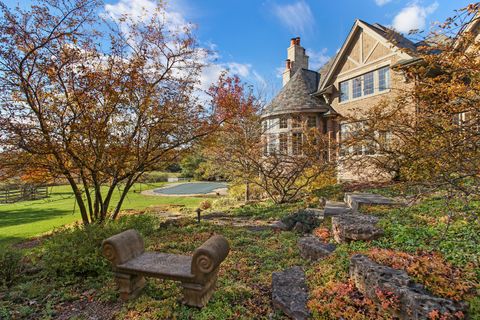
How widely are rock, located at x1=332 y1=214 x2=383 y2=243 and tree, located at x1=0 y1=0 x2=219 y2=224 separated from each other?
15.0ft

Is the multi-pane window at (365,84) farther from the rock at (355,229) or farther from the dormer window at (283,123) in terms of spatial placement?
the rock at (355,229)

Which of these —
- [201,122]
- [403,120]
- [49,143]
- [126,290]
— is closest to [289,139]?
[403,120]

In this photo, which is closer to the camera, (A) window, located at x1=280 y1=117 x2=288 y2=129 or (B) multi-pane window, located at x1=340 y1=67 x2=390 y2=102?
(B) multi-pane window, located at x1=340 y1=67 x2=390 y2=102

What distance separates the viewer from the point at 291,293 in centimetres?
343

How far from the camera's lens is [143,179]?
8.80 m

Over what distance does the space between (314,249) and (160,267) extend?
277 cm

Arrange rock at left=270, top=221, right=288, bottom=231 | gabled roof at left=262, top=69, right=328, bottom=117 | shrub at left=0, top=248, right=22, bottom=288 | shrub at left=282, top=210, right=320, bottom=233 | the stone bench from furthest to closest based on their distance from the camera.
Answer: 1. gabled roof at left=262, top=69, right=328, bottom=117
2. rock at left=270, top=221, right=288, bottom=231
3. shrub at left=282, top=210, right=320, bottom=233
4. shrub at left=0, top=248, right=22, bottom=288
5. the stone bench

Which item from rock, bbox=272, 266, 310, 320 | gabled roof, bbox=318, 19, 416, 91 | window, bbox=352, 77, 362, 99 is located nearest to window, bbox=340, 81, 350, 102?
window, bbox=352, 77, 362, 99

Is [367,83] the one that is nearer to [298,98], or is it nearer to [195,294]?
[298,98]

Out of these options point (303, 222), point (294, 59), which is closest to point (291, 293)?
point (303, 222)

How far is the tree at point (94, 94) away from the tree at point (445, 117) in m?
5.45

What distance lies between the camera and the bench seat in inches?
133

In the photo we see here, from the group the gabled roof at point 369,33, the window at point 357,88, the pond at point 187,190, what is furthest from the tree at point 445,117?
the pond at point 187,190

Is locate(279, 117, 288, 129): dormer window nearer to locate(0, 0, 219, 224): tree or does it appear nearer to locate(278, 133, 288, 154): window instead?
locate(278, 133, 288, 154): window
